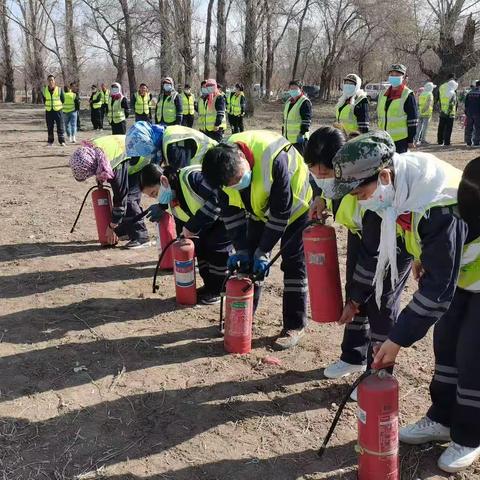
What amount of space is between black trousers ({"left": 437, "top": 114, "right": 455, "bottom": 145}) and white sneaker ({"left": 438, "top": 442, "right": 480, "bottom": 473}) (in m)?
14.0

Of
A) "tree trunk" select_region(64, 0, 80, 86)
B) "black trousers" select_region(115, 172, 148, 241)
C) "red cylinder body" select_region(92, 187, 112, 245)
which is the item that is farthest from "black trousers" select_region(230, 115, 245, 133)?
"tree trunk" select_region(64, 0, 80, 86)

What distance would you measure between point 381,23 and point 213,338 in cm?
3074

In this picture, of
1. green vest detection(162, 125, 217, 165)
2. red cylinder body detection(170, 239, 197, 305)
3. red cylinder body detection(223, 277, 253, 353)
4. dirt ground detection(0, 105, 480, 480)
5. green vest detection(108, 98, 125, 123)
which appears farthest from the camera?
green vest detection(108, 98, 125, 123)

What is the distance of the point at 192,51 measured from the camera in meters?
22.5

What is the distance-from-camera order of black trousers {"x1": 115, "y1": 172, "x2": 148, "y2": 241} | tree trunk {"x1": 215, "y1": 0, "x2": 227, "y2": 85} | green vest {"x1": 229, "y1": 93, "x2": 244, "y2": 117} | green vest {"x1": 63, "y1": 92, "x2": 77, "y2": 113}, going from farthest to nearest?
tree trunk {"x1": 215, "y1": 0, "x2": 227, "y2": 85} < green vest {"x1": 229, "y1": 93, "x2": 244, "y2": 117} < green vest {"x1": 63, "y1": 92, "x2": 77, "y2": 113} < black trousers {"x1": 115, "y1": 172, "x2": 148, "y2": 241}

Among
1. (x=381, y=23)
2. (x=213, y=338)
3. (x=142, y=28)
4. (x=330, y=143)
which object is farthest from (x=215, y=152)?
(x=381, y=23)

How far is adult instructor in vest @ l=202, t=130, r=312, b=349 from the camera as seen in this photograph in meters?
3.13

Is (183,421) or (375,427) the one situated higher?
(375,427)

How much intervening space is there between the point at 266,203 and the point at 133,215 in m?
2.91

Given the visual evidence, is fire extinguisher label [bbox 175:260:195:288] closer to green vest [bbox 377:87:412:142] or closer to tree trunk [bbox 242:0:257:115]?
green vest [bbox 377:87:412:142]

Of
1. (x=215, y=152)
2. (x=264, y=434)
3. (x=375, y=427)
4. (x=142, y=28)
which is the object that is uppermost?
(x=142, y=28)

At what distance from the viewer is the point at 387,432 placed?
2.30m

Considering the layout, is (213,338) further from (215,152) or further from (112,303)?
(215,152)

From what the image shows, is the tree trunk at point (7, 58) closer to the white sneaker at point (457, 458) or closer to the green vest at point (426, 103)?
the green vest at point (426, 103)
